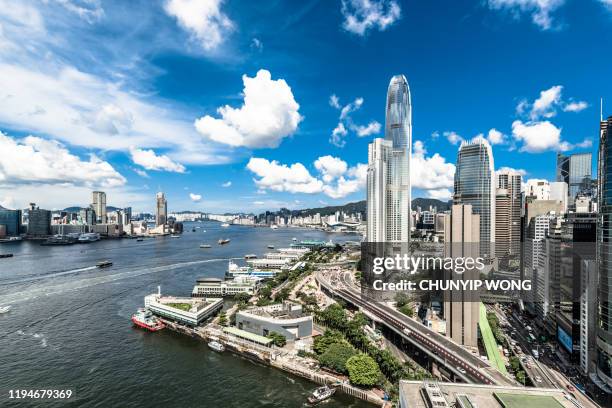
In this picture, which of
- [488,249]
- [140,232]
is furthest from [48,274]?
[140,232]

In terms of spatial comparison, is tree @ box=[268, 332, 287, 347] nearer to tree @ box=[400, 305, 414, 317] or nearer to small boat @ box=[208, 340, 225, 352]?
small boat @ box=[208, 340, 225, 352]

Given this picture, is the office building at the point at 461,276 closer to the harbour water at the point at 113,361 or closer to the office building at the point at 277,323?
the harbour water at the point at 113,361

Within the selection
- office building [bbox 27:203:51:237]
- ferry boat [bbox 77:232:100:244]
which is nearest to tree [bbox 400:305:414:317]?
ferry boat [bbox 77:232:100:244]

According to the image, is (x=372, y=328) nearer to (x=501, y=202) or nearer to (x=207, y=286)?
(x=207, y=286)

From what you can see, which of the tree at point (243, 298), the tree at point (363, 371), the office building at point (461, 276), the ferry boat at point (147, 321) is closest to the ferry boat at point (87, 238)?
the tree at point (243, 298)

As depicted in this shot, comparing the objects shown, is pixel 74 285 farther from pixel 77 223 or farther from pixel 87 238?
pixel 77 223
